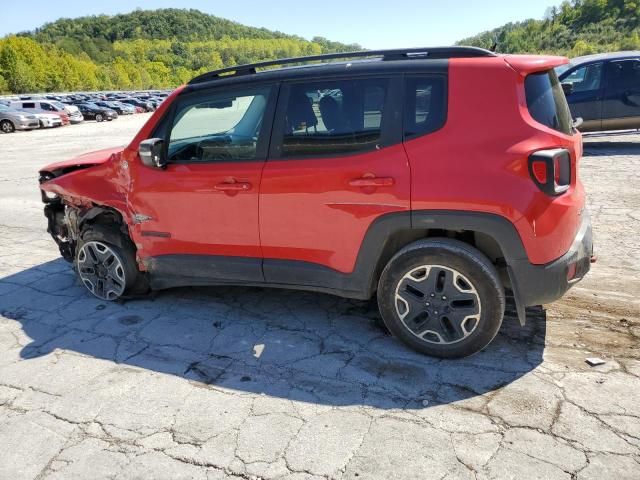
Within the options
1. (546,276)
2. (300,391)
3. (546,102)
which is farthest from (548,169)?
(300,391)

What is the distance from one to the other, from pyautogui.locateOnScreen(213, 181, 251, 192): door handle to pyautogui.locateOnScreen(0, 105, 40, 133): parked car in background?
27606 mm

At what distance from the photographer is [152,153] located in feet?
11.4

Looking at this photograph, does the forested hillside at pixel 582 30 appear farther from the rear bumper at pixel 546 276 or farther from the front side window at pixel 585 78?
the rear bumper at pixel 546 276

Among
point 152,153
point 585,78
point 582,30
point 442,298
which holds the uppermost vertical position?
point 582,30

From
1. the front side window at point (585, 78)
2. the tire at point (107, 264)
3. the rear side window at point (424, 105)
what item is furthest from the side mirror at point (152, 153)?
the front side window at point (585, 78)

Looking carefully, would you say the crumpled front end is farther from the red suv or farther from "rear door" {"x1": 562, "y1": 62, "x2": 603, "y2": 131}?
"rear door" {"x1": 562, "y1": 62, "x2": 603, "y2": 131}

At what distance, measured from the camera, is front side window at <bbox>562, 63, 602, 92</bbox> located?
376 inches

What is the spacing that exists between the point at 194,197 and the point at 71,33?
16029cm

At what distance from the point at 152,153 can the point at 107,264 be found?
114 cm

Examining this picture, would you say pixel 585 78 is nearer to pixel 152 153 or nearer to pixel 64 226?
pixel 152 153

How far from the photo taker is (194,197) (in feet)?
11.3

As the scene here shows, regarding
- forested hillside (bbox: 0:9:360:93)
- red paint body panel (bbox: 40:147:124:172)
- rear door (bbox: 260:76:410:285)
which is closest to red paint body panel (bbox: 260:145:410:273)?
rear door (bbox: 260:76:410:285)

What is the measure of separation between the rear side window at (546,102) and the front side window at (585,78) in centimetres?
790

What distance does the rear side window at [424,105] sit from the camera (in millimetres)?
2781
